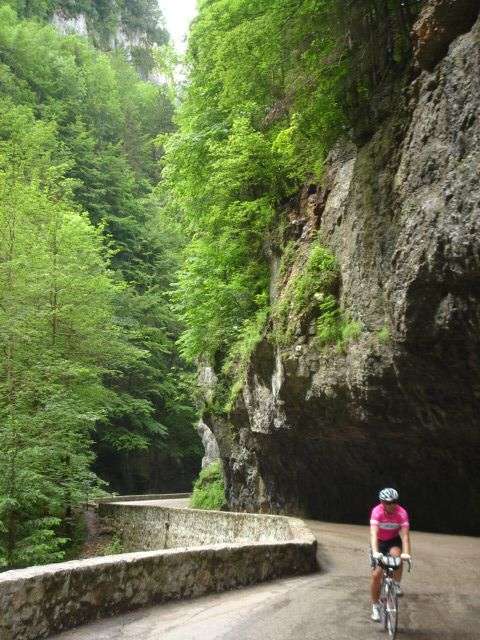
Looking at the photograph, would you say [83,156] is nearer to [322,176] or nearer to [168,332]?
[168,332]

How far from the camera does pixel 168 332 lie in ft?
119

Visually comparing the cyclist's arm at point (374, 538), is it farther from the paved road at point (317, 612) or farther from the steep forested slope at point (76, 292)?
the steep forested slope at point (76, 292)

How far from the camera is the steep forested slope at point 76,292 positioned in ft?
47.2

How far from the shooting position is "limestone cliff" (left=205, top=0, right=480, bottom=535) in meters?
8.30

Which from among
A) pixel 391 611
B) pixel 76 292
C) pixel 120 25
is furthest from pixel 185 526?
pixel 120 25

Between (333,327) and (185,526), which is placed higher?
(333,327)

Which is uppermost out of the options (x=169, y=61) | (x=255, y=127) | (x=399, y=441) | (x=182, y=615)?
(x=169, y=61)

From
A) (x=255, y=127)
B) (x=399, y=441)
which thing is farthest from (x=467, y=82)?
(x=255, y=127)

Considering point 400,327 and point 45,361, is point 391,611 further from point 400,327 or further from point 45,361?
point 45,361

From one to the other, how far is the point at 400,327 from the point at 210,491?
16.7 meters

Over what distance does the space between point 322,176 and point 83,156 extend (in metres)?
31.7

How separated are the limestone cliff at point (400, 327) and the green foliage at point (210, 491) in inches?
229

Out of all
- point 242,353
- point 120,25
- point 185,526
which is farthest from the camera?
point 120,25

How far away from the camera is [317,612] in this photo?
6.14m
